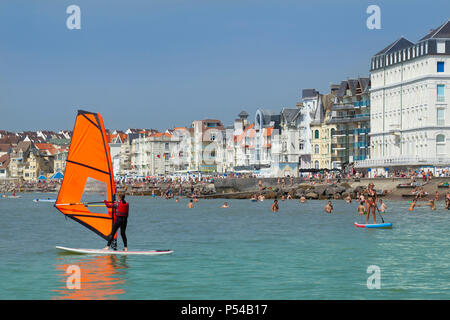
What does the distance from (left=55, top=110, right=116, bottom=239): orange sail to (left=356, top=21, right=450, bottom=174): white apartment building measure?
248 feet

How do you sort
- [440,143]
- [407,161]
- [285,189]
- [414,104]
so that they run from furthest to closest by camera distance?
[285,189]
[414,104]
[440,143]
[407,161]

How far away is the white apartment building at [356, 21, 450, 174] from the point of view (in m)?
106

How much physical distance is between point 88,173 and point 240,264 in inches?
248

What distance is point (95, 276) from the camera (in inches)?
1070

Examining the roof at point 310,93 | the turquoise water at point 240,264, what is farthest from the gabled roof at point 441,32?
the turquoise water at point 240,264

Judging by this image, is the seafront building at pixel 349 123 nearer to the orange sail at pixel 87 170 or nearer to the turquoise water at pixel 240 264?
the turquoise water at pixel 240 264

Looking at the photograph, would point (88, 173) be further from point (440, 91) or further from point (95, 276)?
point (440, 91)

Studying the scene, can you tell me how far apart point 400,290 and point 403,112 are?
299 ft

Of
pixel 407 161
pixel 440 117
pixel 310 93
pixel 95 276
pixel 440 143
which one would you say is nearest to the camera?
pixel 95 276

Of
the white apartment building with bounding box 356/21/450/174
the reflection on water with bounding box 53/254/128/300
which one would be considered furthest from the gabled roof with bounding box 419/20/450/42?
the reflection on water with bounding box 53/254/128/300

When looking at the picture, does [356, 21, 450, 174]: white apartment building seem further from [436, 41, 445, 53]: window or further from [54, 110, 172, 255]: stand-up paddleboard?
[54, 110, 172, 255]: stand-up paddleboard

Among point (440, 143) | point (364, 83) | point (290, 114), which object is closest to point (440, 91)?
point (440, 143)

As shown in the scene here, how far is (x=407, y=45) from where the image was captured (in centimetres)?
11562
